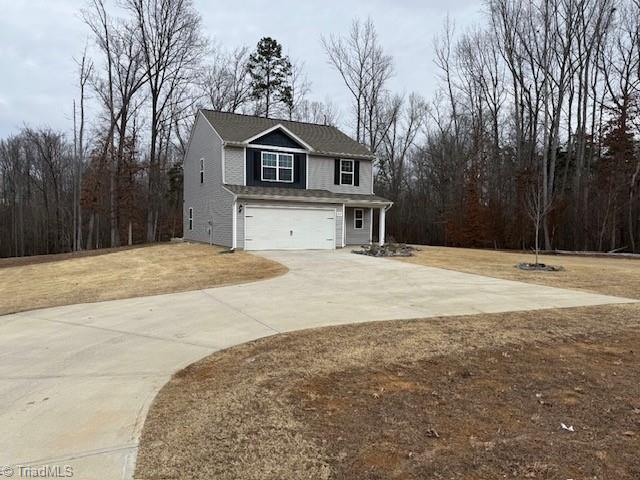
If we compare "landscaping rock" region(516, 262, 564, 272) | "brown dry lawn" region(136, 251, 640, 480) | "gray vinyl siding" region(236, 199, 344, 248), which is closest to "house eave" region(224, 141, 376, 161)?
"gray vinyl siding" region(236, 199, 344, 248)

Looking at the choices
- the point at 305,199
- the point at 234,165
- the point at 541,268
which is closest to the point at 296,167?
the point at 305,199

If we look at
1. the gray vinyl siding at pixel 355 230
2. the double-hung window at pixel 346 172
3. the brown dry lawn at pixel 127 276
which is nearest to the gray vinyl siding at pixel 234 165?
the brown dry lawn at pixel 127 276

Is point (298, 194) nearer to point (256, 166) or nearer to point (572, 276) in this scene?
point (256, 166)

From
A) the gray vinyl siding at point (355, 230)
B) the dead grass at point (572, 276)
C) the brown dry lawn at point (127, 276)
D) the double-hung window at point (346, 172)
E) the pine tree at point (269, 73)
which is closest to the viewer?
the brown dry lawn at point (127, 276)

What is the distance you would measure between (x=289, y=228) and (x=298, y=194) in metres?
1.75

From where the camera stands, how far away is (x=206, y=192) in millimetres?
24000

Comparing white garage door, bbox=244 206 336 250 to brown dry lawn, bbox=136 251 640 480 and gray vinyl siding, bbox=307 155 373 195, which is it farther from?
brown dry lawn, bbox=136 251 640 480

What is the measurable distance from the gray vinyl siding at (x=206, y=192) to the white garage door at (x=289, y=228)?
1032 mm

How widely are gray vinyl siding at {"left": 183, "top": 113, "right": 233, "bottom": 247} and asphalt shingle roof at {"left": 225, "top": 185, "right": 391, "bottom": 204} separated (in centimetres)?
71

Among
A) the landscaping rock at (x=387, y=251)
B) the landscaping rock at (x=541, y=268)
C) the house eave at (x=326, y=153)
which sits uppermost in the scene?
the house eave at (x=326, y=153)

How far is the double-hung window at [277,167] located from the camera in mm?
22531

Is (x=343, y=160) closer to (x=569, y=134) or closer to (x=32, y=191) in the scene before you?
(x=569, y=134)

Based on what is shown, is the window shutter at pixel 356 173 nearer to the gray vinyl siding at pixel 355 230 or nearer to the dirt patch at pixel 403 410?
the gray vinyl siding at pixel 355 230

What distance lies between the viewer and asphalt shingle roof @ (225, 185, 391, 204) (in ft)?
68.1
